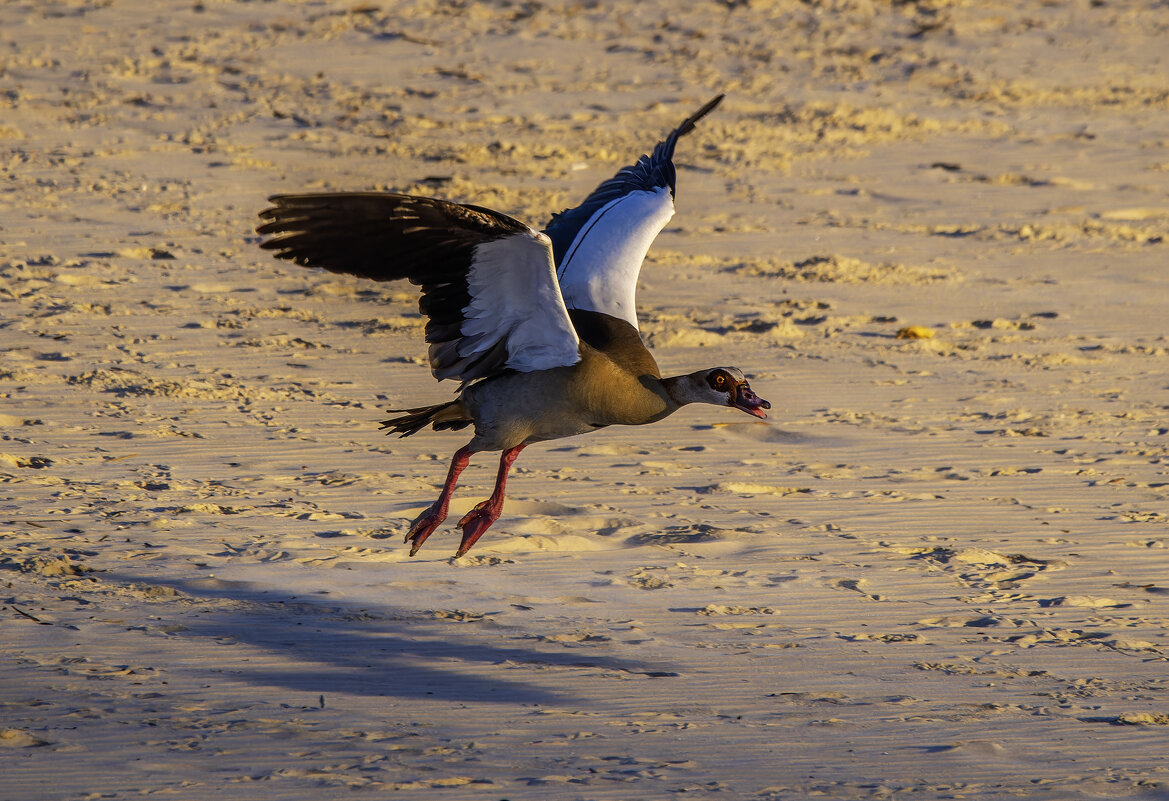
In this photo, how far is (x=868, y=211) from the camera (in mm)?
12258

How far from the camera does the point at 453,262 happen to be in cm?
590

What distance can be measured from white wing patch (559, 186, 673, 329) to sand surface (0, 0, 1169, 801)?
94 centimetres

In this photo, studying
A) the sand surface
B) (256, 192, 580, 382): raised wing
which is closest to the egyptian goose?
(256, 192, 580, 382): raised wing

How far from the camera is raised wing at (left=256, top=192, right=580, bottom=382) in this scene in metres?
5.55

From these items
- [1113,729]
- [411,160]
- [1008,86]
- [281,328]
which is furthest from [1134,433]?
[1008,86]

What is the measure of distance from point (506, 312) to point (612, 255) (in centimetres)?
140

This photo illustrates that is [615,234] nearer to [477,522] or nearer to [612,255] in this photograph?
[612,255]

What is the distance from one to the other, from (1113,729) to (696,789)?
158 cm

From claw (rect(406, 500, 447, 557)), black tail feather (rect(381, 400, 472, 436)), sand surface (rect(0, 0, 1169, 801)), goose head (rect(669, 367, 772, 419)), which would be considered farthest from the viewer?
black tail feather (rect(381, 400, 472, 436))

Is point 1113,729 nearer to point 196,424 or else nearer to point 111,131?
point 196,424

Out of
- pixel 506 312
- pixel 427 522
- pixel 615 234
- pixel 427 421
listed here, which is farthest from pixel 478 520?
pixel 615 234

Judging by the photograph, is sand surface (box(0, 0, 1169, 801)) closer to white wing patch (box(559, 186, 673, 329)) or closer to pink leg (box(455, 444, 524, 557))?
pink leg (box(455, 444, 524, 557))

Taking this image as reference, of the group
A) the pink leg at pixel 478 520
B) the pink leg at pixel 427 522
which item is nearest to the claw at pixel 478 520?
the pink leg at pixel 478 520

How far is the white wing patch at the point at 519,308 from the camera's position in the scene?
575cm
